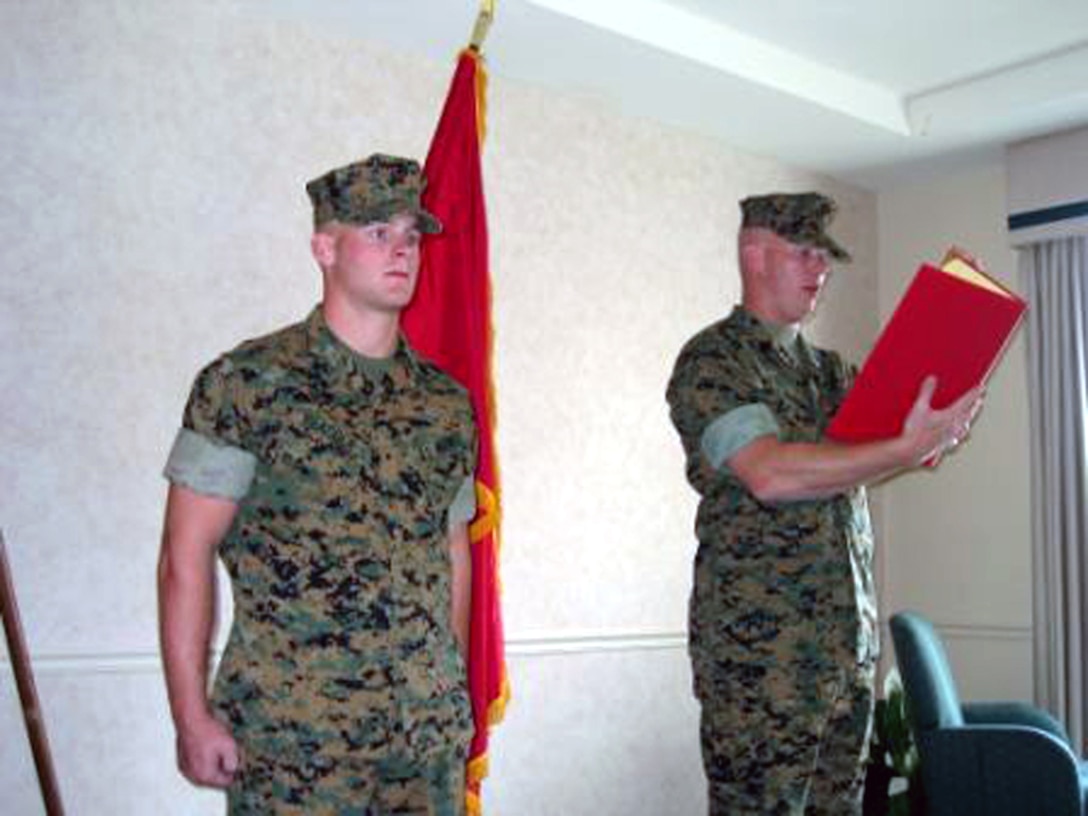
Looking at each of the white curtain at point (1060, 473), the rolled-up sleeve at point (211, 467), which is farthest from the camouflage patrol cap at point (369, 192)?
the white curtain at point (1060, 473)

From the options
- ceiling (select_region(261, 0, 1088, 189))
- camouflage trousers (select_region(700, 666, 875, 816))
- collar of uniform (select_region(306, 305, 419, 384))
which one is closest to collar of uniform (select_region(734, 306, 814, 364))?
camouflage trousers (select_region(700, 666, 875, 816))

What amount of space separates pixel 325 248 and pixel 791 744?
104 centimetres

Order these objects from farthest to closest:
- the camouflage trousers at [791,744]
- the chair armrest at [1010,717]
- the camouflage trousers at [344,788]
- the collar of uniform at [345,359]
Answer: the chair armrest at [1010,717] → the camouflage trousers at [791,744] → the collar of uniform at [345,359] → the camouflage trousers at [344,788]

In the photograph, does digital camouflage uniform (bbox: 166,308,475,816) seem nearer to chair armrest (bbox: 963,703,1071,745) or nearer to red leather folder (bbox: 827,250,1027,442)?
red leather folder (bbox: 827,250,1027,442)

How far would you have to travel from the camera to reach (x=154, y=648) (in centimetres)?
268

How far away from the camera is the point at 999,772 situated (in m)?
3.18

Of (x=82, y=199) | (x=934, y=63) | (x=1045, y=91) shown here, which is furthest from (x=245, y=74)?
(x=1045, y=91)

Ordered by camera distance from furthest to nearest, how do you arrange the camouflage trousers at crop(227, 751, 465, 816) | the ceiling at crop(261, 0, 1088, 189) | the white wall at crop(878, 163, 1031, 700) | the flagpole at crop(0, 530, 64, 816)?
the white wall at crop(878, 163, 1031, 700) → the ceiling at crop(261, 0, 1088, 189) → the flagpole at crop(0, 530, 64, 816) → the camouflage trousers at crop(227, 751, 465, 816)

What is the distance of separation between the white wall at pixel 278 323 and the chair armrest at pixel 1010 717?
2.85 ft

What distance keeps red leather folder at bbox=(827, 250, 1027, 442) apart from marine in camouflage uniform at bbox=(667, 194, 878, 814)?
146 millimetres

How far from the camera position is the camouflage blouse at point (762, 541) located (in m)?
1.89

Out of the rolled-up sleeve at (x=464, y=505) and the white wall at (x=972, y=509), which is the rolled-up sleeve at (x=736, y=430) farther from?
the white wall at (x=972, y=509)

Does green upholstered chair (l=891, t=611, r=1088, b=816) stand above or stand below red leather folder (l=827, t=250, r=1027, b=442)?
below

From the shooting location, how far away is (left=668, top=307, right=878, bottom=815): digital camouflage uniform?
1864mm
